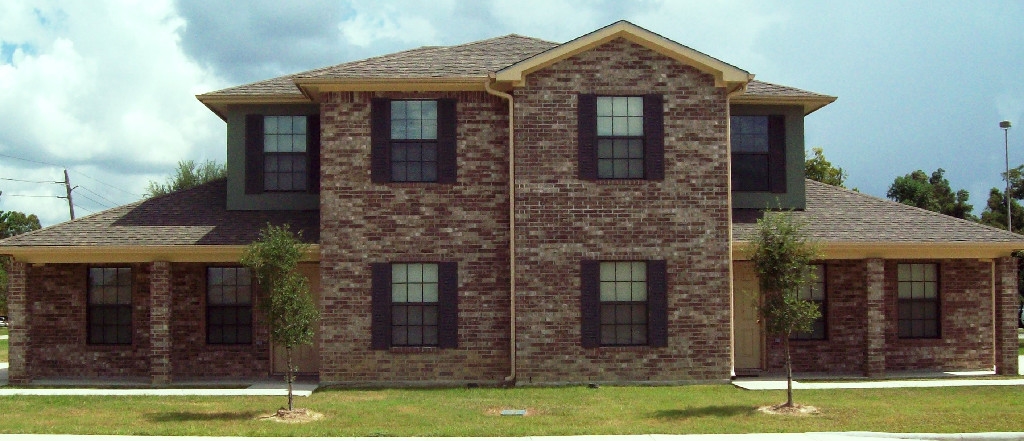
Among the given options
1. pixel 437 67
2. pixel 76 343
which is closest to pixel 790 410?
pixel 437 67

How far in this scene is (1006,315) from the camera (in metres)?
18.6

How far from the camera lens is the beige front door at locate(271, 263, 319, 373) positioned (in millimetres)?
19062

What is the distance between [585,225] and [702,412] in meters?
4.44

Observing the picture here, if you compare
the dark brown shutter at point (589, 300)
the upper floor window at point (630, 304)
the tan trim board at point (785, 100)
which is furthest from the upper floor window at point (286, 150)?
the tan trim board at point (785, 100)

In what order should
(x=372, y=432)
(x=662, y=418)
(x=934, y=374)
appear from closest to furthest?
(x=372, y=432) < (x=662, y=418) < (x=934, y=374)

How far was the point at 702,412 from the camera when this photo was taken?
14312mm

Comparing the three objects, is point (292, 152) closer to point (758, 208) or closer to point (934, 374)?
point (758, 208)

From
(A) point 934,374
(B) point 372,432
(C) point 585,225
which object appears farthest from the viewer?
(A) point 934,374

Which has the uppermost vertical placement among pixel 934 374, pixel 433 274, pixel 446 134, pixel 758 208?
pixel 446 134

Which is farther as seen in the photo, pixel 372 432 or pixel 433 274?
pixel 433 274

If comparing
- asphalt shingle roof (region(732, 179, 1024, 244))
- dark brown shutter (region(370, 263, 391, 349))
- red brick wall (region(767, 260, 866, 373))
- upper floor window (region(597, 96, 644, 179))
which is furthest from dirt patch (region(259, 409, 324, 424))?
red brick wall (region(767, 260, 866, 373))

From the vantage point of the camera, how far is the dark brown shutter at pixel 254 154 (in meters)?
19.3

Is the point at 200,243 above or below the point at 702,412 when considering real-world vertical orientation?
above

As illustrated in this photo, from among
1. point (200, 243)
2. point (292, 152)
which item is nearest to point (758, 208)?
point (292, 152)
